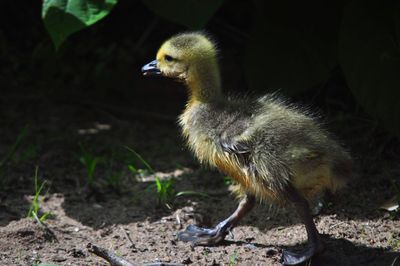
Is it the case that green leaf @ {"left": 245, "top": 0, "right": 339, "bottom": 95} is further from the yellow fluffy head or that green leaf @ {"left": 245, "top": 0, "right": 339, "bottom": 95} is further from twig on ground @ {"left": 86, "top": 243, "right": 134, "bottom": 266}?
twig on ground @ {"left": 86, "top": 243, "right": 134, "bottom": 266}

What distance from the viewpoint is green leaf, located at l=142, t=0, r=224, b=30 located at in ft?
16.0

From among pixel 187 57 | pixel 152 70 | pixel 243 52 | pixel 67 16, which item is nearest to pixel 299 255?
pixel 187 57

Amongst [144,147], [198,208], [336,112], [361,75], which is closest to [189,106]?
[198,208]

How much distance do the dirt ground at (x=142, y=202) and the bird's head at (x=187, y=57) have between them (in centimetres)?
95

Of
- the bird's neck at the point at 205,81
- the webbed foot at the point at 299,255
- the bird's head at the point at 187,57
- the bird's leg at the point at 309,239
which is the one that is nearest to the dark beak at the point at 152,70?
the bird's head at the point at 187,57

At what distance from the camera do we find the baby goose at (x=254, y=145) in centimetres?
398

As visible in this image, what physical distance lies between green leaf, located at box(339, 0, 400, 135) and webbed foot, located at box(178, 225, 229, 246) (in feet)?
4.31

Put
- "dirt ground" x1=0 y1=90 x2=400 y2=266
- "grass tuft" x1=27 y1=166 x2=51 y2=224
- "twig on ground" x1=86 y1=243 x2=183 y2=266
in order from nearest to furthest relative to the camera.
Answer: "twig on ground" x1=86 y1=243 x2=183 y2=266 → "dirt ground" x1=0 y1=90 x2=400 y2=266 → "grass tuft" x1=27 y1=166 x2=51 y2=224

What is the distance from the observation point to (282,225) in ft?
15.4

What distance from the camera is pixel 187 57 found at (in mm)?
4453

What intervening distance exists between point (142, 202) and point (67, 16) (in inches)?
53.1

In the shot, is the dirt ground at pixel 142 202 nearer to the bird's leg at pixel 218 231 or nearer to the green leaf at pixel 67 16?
the bird's leg at pixel 218 231

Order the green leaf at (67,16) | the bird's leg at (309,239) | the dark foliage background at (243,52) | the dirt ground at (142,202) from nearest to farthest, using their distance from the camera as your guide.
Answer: the bird's leg at (309,239), the dirt ground at (142,202), the green leaf at (67,16), the dark foliage background at (243,52)

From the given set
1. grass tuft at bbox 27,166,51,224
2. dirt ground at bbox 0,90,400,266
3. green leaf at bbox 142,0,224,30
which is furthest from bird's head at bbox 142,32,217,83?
grass tuft at bbox 27,166,51,224
